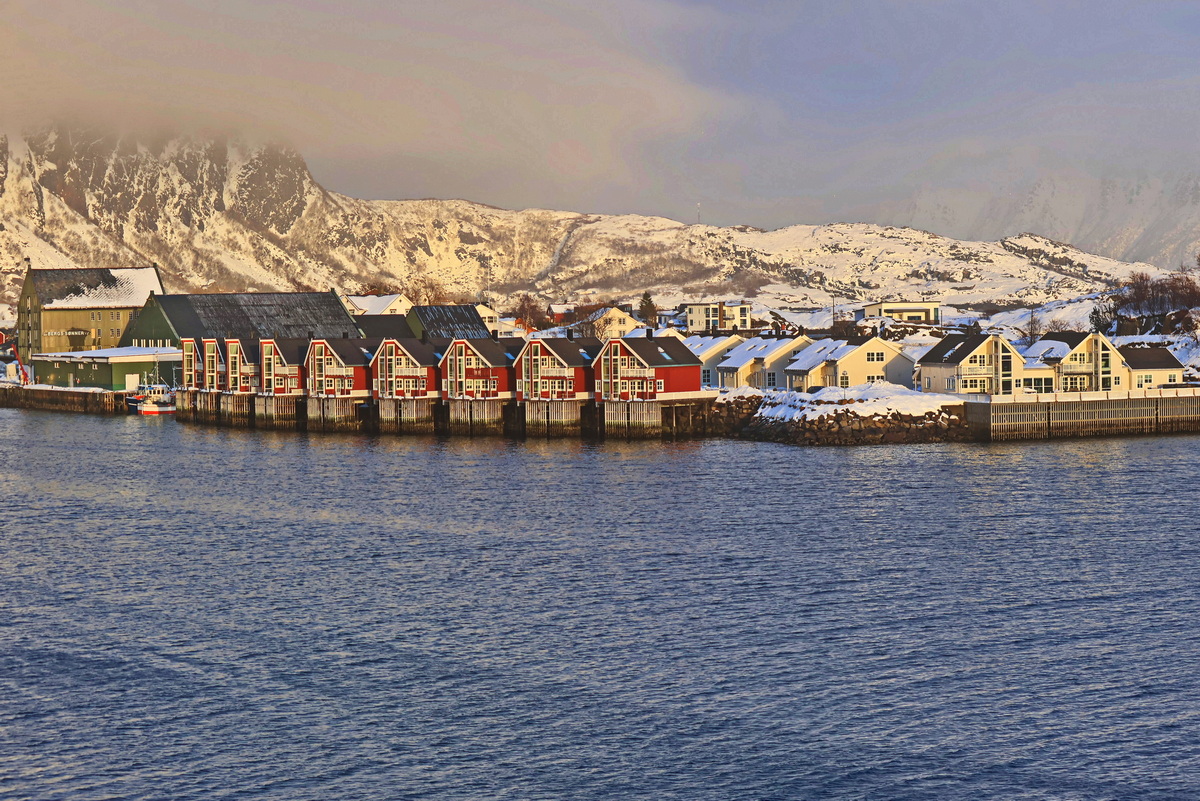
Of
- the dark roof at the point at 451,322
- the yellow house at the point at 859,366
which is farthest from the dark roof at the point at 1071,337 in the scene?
the dark roof at the point at 451,322

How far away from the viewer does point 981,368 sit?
97.6 metres

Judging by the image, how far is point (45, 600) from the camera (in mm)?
44031

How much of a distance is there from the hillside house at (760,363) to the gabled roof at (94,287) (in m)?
74.4

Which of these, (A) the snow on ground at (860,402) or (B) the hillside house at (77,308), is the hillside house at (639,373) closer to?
(A) the snow on ground at (860,402)

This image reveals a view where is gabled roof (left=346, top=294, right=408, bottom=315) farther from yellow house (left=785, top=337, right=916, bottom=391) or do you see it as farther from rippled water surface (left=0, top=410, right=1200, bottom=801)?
rippled water surface (left=0, top=410, right=1200, bottom=801)

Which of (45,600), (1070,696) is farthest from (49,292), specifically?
(1070,696)

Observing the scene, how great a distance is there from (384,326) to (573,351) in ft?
201

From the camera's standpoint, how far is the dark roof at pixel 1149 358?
102812mm

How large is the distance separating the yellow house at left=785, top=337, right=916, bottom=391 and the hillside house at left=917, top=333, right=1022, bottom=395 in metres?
7.23

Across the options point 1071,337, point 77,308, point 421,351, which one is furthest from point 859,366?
point 77,308

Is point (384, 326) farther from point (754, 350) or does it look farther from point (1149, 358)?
point (1149, 358)

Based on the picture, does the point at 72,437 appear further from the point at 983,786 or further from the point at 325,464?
the point at 983,786

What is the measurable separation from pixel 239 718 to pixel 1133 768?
2032cm

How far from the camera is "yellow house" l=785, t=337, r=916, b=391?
106 meters
